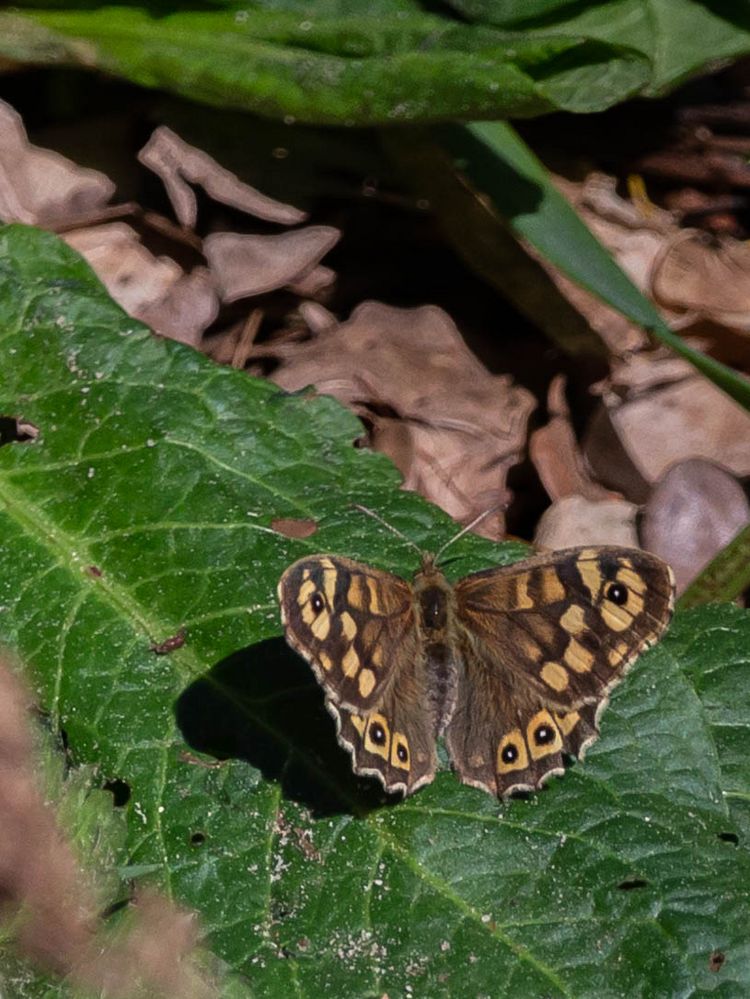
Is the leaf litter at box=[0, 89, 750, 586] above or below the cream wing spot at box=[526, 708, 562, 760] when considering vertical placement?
below

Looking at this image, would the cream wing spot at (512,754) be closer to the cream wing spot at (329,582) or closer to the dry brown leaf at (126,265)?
the cream wing spot at (329,582)

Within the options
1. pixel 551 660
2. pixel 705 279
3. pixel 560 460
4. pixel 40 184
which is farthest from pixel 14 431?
pixel 705 279

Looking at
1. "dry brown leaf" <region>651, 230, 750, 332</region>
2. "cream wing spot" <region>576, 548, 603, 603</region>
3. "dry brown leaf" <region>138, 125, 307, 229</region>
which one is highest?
"cream wing spot" <region>576, 548, 603, 603</region>

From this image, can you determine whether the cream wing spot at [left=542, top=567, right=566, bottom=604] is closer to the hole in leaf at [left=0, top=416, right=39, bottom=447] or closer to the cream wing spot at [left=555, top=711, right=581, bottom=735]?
the cream wing spot at [left=555, top=711, right=581, bottom=735]

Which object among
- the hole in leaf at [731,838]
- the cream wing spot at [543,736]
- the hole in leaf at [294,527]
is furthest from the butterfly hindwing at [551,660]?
the hole in leaf at [294,527]

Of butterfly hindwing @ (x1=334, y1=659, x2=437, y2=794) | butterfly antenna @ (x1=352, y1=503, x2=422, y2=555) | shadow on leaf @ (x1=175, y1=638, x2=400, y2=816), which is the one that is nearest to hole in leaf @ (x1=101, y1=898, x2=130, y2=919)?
shadow on leaf @ (x1=175, y1=638, x2=400, y2=816)

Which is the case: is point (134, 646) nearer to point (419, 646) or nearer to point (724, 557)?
point (419, 646)
